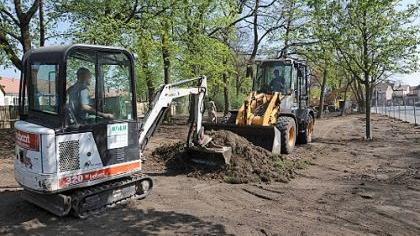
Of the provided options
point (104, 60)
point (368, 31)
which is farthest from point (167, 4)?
point (104, 60)

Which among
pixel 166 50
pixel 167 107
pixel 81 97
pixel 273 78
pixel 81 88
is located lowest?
pixel 167 107

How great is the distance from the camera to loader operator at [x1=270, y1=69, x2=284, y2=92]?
48.9 ft

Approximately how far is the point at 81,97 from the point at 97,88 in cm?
34

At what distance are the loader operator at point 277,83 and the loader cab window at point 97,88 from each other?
7896 millimetres

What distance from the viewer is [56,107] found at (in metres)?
6.88

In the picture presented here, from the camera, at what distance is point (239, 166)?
10.4 metres

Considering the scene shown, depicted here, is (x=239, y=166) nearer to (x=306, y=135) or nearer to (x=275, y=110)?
(x=275, y=110)

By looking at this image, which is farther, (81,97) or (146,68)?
(146,68)

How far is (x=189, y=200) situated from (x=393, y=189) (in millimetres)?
4276

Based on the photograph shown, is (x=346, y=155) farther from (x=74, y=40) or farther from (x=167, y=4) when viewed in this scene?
(x=74, y=40)

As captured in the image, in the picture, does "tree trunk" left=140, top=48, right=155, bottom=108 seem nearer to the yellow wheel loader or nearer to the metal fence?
the yellow wheel loader

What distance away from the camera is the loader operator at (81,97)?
275 inches

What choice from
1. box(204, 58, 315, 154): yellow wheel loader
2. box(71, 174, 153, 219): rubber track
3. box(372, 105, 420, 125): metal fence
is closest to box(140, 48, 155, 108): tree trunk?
box(204, 58, 315, 154): yellow wheel loader

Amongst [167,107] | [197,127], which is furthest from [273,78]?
[167,107]
